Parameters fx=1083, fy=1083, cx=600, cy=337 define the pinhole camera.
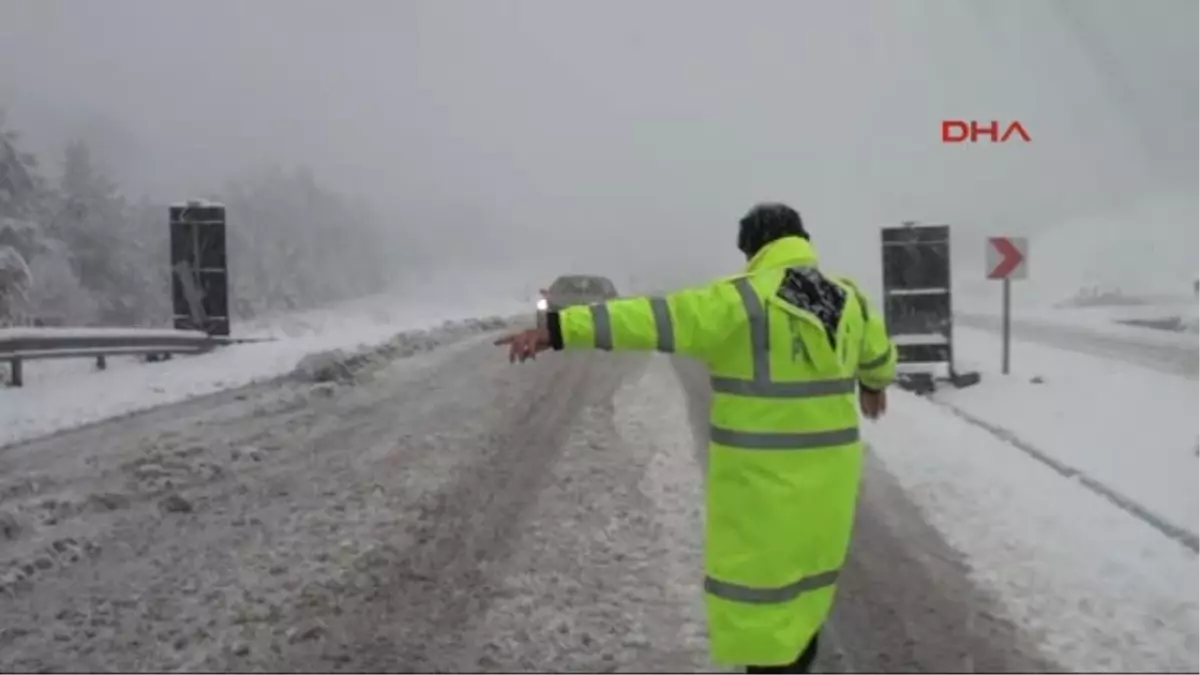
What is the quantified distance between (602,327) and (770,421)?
607mm

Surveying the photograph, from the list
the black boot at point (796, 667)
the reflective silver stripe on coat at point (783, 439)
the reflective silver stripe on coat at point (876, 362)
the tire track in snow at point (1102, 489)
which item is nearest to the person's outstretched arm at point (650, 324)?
the reflective silver stripe on coat at point (783, 439)

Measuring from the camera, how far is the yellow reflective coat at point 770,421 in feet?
10.9

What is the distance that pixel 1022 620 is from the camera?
4387 millimetres

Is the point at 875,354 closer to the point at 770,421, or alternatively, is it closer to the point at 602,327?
the point at 770,421

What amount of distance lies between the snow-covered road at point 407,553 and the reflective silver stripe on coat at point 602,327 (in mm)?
1326

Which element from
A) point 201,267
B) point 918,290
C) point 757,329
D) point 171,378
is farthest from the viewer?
point 201,267

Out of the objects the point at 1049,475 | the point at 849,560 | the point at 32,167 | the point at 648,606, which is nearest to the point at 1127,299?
the point at 1049,475

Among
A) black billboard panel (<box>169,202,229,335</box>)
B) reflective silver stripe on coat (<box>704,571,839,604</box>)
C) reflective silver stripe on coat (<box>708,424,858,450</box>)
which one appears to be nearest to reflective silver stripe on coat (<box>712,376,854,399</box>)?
reflective silver stripe on coat (<box>708,424,858,450</box>)

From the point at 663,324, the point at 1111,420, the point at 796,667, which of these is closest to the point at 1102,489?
the point at 1111,420

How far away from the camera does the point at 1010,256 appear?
47.9 ft

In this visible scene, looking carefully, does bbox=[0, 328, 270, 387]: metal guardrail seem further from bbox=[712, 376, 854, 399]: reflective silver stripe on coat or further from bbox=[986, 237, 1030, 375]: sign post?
bbox=[712, 376, 854, 399]: reflective silver stripe on coat

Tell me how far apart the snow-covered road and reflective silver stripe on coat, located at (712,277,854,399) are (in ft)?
3.70

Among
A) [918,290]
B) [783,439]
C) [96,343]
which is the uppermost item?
[918,290]

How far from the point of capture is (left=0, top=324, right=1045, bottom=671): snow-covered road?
4.31 m
